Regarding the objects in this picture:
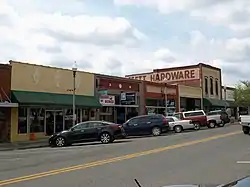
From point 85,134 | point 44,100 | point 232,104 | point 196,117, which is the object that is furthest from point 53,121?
point 232,104

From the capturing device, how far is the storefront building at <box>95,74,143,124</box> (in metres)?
38.5

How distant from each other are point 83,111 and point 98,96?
7.12ft

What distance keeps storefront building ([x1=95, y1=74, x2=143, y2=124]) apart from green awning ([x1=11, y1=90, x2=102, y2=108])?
1.58 metres

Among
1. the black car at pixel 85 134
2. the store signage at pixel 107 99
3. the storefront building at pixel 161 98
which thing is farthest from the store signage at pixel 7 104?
the storefront building at pixel 161 98

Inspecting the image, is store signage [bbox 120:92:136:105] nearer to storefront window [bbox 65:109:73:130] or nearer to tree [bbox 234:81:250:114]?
storefront window [bbox 65:109:73:130]

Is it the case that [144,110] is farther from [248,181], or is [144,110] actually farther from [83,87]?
[248,181]

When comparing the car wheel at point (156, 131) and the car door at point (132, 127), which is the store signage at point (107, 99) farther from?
the car wheel at point (156, 131)

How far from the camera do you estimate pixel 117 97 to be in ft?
135

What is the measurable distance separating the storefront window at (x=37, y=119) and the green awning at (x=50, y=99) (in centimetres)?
108

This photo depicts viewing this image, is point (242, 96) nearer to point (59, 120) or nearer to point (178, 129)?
point (178, 129)

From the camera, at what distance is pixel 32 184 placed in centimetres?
1068

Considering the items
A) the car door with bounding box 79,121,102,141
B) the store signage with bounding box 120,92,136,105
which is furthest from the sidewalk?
the store signage with bounding box 120,92,136,105

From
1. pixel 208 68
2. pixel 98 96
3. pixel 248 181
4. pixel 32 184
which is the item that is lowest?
pixel 32 184

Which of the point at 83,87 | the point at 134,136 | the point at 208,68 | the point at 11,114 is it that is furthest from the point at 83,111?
the point at 208,68
